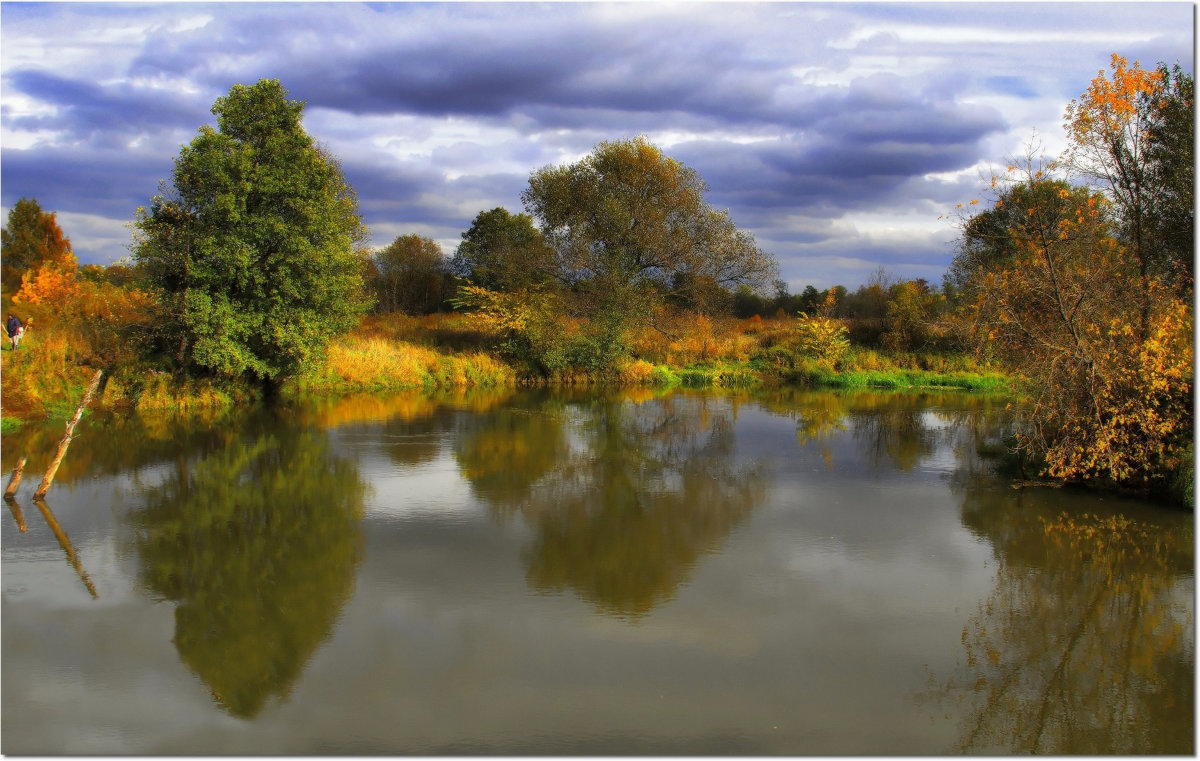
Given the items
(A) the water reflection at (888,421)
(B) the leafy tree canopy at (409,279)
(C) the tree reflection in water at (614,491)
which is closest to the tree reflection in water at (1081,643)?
(C) the tree reflection in water at (614,491)

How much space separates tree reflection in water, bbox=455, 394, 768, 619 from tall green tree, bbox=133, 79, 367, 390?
4999mm

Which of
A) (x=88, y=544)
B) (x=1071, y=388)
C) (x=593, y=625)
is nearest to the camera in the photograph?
(x=593, y=625)

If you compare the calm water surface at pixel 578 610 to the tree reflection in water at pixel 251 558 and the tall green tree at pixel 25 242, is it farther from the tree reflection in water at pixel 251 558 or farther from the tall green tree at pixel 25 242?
the tall green tree at pixel 25 242

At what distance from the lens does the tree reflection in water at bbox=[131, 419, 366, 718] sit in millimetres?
5898

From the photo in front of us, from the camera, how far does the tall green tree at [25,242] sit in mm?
35031

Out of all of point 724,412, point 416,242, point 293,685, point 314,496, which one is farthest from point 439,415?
point 416,242

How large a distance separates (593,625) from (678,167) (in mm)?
24876

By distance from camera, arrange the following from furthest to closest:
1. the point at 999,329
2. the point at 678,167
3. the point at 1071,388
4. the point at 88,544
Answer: the point at 678,167
the point at 999,329
the point at 1071,388
the point at 88,544

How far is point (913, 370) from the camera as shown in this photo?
3006 cm

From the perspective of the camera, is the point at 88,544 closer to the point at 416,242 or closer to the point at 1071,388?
the point at 1071,388

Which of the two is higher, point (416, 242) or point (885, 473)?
point (416, 242)

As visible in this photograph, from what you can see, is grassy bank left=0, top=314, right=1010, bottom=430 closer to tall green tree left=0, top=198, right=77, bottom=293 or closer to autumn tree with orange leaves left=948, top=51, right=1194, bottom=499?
autumn tree with orange leaves left=948, top=51, right=1194, bottom=499

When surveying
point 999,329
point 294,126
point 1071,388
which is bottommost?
point 1071,388

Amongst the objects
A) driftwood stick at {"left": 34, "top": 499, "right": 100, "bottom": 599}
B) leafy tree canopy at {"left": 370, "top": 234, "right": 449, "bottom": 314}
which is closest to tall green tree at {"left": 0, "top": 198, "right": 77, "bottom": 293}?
leafy tree canopy at {"left": 370, "top": 234, "right": 449, "bottom": 314}
